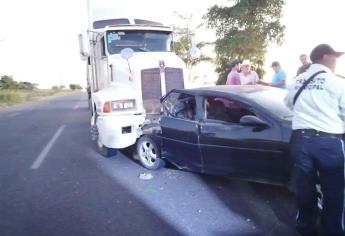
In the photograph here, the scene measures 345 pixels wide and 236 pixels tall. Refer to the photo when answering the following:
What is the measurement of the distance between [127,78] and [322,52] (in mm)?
5493

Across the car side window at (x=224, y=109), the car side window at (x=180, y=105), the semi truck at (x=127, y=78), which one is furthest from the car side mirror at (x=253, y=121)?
the semi truck at (x=127, y=78)

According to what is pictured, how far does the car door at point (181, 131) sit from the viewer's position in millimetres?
5500

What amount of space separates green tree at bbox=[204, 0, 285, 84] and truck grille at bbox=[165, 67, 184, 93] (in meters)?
7.15

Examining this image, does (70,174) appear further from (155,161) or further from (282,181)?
(282,181)

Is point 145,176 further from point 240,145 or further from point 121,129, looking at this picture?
point 240,145

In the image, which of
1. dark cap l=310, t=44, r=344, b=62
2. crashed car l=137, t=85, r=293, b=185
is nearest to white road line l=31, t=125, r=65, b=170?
crashed car l=137, t=85, r=293, b=185

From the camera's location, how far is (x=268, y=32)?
1520cm

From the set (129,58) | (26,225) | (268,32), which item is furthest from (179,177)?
(268,32)

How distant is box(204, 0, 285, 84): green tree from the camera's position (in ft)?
49.2

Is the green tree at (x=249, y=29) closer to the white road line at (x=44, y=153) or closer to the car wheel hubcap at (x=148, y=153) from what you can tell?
the white road line at (x=44, y=153)

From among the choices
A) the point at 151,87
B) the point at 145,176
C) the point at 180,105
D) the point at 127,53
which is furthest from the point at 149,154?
the point at 127,53

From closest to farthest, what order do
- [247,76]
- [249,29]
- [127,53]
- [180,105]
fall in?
[180,105], [127,53], [247,76], [249,29]

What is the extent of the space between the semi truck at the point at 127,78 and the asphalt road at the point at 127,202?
2.22 ft

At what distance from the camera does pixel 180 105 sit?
6133 mm
